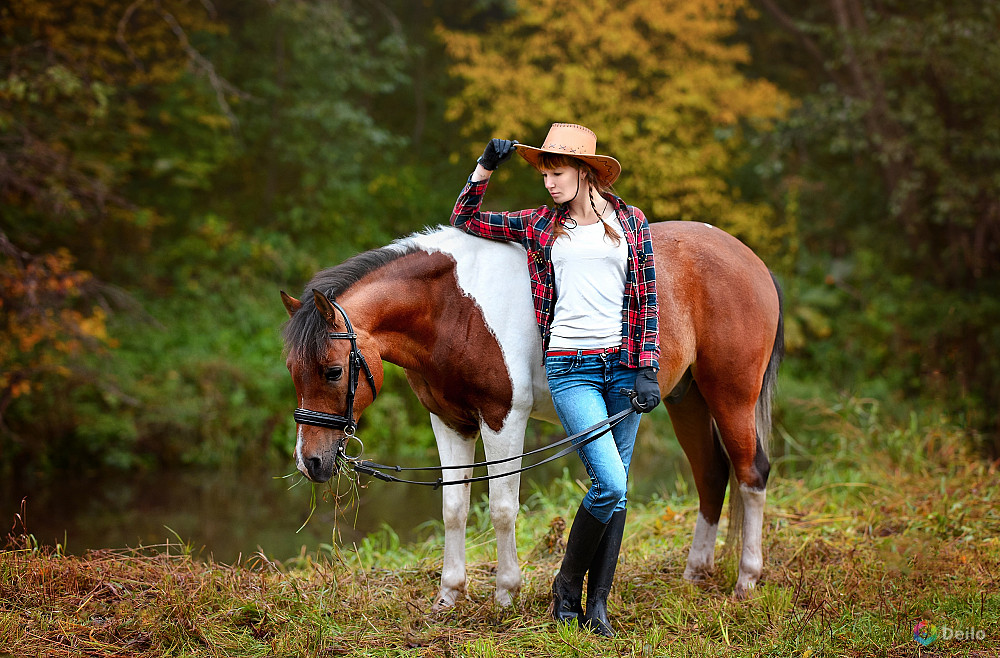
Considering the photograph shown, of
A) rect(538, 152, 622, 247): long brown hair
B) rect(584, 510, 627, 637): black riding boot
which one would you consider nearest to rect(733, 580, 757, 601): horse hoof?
rect(584, 510, 627, 637): black riding boot

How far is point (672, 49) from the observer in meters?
12.0

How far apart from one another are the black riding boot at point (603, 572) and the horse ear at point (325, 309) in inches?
53.4

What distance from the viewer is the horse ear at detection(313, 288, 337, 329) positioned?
3.07 meters

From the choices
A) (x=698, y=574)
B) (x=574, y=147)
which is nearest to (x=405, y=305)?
(x=574, y=147)

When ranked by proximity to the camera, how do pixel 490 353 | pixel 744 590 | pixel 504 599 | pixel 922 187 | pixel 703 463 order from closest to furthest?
1. pixel 490 353
2. pixel 504 599
3. pixel 744 590
4. pixel 703 463
5. pixel 922 187

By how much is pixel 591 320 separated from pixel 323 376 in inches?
42.1

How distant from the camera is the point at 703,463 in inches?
164

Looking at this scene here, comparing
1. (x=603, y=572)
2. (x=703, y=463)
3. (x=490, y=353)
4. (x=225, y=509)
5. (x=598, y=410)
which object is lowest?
(x=225, y=509)

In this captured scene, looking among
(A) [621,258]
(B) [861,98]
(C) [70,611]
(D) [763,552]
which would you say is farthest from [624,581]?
(B) [861,98]

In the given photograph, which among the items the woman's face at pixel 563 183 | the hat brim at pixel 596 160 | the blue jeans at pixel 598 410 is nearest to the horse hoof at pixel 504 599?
the blue jeans at pixel 598 410

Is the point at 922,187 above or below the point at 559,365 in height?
above

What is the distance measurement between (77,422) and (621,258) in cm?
743

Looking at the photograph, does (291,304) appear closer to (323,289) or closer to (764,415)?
(323,289)

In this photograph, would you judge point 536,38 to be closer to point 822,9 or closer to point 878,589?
point 822,9
